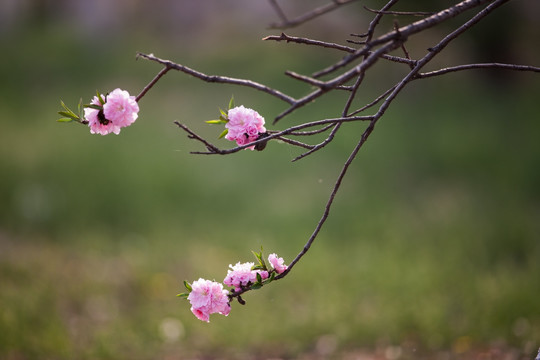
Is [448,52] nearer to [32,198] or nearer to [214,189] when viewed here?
[214,189]

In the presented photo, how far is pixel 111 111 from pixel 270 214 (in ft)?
12.1

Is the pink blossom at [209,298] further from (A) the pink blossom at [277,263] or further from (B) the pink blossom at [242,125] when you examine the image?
(B) the pink blossom at [242,125]

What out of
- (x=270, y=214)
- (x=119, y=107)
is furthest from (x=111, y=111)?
(x=270, y=214)

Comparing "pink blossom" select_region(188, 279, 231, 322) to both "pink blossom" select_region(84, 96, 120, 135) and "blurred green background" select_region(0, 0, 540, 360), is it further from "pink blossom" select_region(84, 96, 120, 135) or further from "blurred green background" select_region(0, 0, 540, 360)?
"blurred green background" select_region(0, 0, 540, 360)

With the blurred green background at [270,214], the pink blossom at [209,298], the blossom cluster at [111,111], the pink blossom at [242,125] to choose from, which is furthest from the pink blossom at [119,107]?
the blurred green background at [270,214]

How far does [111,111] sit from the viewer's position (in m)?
1.78

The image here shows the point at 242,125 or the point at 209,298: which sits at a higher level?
the point at 242,125

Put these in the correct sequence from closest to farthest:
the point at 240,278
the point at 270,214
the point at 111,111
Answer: the point at 111,111, the point at 240,278, the point at 270,214

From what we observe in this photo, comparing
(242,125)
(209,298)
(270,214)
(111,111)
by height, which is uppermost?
(270,214)

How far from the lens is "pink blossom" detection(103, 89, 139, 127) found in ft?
5.81

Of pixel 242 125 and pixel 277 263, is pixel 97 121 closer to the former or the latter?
pixel 242 125

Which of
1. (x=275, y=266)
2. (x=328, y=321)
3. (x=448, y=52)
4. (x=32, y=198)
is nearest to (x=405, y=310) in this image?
(x=328, y=321)

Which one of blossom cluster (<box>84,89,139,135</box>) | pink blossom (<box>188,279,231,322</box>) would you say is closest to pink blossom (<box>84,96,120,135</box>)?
blossom cluster (<box>84,89,139,135</box>)

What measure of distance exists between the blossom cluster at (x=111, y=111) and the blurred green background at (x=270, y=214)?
179 cm
